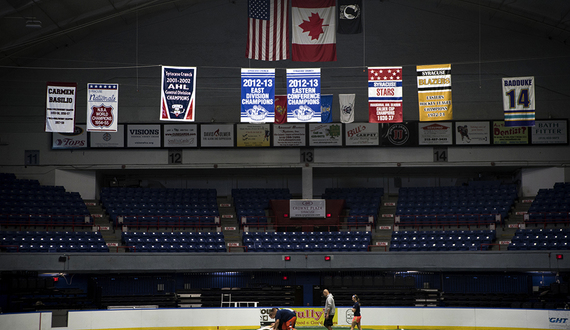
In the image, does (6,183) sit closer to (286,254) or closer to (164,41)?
(164,41)

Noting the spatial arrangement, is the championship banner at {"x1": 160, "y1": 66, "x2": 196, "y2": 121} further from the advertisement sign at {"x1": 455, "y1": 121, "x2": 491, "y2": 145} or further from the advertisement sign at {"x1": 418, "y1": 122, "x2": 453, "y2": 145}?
the advertisement sign at {"x1": 455, "y1": 121, "x2": 491, "y2": 145}

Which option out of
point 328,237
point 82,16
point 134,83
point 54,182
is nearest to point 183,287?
point 328,237

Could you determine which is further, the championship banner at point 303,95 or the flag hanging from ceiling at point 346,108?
the flag hanging from ceiling at point 346,108

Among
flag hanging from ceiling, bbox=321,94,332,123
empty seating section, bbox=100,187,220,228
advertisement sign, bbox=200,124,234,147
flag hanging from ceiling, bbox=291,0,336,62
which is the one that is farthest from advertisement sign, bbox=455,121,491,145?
empty seating section, bbox=100,187,220,228

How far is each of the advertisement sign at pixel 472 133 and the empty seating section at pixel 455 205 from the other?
275cm

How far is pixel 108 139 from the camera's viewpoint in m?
34.1

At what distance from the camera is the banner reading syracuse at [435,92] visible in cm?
2306

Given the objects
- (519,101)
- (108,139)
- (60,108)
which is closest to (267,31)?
(60,108)

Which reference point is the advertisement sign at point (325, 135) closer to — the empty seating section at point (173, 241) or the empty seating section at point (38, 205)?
the empty seating section at point (173, 241)

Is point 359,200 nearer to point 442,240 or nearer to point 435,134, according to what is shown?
point 435,134

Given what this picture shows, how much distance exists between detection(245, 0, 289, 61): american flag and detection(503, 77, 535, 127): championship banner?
30.0 feet

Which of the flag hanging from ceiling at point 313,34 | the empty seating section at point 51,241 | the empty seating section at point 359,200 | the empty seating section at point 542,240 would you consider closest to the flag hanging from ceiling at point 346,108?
the flag hanging from ceiling at point 313,34

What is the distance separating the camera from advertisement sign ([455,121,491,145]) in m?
33.8

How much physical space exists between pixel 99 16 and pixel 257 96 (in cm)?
1463
